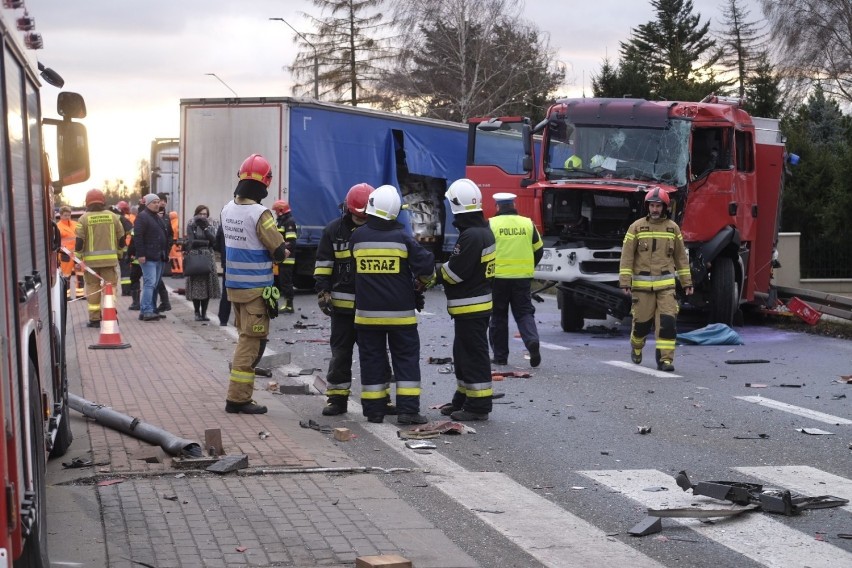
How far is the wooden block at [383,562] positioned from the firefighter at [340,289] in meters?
4.48

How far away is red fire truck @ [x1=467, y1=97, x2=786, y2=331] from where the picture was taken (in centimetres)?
1697

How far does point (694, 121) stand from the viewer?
17.2 m

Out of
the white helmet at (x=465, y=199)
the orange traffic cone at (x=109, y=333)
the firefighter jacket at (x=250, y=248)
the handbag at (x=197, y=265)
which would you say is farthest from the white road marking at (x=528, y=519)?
the handbag at (x=197, y=265)

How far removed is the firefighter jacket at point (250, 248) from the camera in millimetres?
9859

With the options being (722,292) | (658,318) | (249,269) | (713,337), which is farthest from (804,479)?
(722,292)

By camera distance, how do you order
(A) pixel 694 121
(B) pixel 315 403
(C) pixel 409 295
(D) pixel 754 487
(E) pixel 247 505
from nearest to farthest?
(E) pixel 247 505 < (D) pixel 754 487 < (C) pixel 409 295 < (B) pixel 315 403 < (A) pixel 694 121

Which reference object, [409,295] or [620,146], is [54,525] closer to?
[409,295]

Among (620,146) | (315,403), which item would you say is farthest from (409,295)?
(620,146)

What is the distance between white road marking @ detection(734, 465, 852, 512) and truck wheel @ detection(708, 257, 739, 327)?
9.25 metres

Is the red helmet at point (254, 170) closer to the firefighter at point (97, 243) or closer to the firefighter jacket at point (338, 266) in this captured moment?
the firefighter jacket at point (338, 266)

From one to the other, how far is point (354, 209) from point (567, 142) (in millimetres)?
8143

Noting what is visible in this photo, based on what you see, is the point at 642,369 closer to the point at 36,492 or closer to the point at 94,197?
the point at 94,197

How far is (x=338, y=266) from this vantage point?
10.1 meters

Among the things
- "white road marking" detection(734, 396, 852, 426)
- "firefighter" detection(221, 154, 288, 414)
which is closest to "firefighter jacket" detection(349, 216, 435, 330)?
"firefighter" detection(221, 154, 288, 414)
